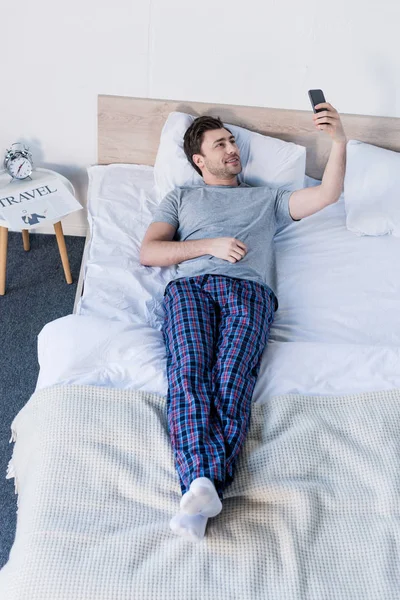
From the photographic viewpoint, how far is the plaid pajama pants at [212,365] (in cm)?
150

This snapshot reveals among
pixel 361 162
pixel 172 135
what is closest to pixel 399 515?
pixel 361 162

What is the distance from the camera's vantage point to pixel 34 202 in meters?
2.43

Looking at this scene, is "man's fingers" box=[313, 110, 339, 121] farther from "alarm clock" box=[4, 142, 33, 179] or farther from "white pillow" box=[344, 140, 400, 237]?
"alarm clock" box=[4, 142, 33, 179]

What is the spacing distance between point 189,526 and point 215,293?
31.3 inches

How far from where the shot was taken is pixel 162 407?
1.66 meters

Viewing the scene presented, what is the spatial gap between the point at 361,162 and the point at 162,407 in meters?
1.28

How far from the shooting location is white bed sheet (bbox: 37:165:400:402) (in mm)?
1752

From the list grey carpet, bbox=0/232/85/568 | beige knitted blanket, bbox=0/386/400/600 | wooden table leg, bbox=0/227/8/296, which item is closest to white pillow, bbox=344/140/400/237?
beige knitted blanket, bbox=0/386/400/600

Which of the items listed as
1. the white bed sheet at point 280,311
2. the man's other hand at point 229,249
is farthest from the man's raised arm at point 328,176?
the man's other hand at point 229,249

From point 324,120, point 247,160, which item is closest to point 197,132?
point 247,160

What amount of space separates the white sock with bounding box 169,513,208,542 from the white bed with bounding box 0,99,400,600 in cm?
3

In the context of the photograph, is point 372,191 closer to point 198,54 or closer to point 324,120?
point 324,120

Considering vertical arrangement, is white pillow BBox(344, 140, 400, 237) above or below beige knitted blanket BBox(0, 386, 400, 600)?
above

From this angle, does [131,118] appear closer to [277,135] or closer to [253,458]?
[277,135]
